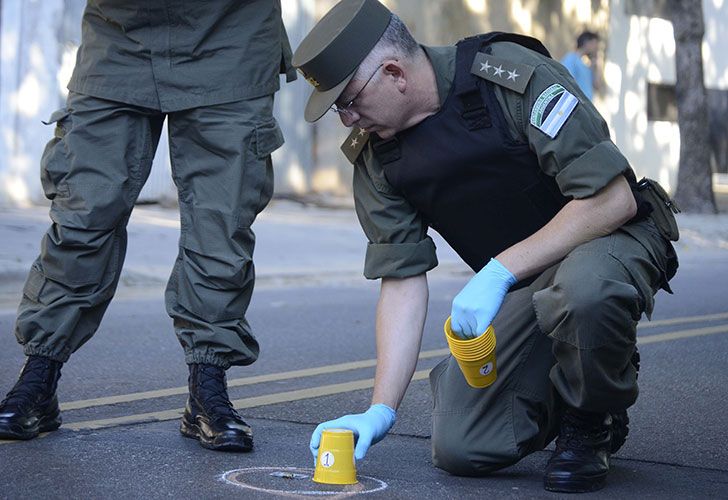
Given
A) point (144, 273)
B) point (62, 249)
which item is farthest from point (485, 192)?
point (144, 273)

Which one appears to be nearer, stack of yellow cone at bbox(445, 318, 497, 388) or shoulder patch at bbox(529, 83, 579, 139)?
stack of yellow cone at bbox(445, 318, 497, 388)

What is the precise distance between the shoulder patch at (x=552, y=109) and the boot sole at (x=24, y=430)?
1546 mm

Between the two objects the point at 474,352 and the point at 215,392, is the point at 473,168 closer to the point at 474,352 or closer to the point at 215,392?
the point at 474,352

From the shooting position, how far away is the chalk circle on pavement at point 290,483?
3.23 metres

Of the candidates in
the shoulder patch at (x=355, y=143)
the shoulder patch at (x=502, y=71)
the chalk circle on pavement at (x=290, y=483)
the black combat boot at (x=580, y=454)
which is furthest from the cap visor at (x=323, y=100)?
the black combat boot at (x=580, y=454)

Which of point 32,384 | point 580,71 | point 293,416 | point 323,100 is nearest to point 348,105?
Answer: point 323,100

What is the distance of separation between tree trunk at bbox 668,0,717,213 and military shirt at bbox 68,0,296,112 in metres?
12.7

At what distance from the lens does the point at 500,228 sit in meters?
3.62

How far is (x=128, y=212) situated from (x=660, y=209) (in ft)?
4.73

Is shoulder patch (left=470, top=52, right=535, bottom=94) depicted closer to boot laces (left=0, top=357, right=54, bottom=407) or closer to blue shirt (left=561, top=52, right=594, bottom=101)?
boot laces (left=0, top=357, right=54, bottom=407)

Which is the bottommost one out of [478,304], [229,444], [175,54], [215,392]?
[229,444]

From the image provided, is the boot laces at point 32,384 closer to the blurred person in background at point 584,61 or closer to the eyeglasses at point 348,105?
the eyeglasses at point 348,105

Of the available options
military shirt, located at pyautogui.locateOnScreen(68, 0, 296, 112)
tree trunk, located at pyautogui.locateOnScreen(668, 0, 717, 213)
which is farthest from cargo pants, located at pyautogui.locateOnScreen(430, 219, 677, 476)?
tree trunk, located at pyautogui.locateOnScreen(668, 0, 717, 213)

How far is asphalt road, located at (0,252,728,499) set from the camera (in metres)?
3.33
